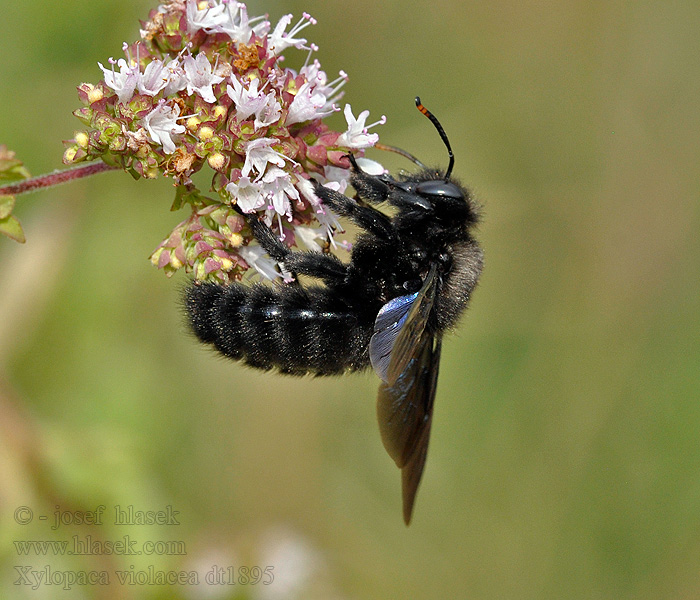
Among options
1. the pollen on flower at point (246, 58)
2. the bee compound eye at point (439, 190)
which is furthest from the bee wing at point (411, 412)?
the pollen on flower at point (246, 58)

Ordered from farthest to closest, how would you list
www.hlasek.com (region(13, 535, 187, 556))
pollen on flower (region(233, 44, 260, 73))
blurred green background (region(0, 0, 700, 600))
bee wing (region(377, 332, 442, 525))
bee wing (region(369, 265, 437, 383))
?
blurred green background (region(0, 0, 700, 600))
www.hlasek.com (region(13, 535, 187, 556))
bee wing (region(377, 332, 442, 525))
pollen on flower (region(233, 44, 260, 73))
bee wing (region(369, 265, 437, 383))

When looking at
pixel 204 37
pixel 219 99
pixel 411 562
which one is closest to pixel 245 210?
pixel 219 99

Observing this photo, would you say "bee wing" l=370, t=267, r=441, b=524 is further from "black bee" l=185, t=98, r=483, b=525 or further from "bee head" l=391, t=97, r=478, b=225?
"bee head" l=391, t=97, r=478, b=225

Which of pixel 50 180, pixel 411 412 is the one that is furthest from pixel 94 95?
pixel 411 412

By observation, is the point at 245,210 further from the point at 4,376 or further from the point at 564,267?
the point at 564,267

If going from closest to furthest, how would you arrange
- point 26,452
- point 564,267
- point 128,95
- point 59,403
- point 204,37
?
point 128,95 < point 204,37 < point 26,452 < point 59,403 < point 564,267

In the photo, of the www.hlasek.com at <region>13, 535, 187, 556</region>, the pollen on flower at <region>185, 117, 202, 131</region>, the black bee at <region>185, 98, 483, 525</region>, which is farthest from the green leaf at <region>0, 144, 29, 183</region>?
the www.hlasek.com at <region>13, 535, 187, 556</region>

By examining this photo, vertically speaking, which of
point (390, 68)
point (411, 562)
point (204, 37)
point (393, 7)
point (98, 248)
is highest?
point (393, 7)
